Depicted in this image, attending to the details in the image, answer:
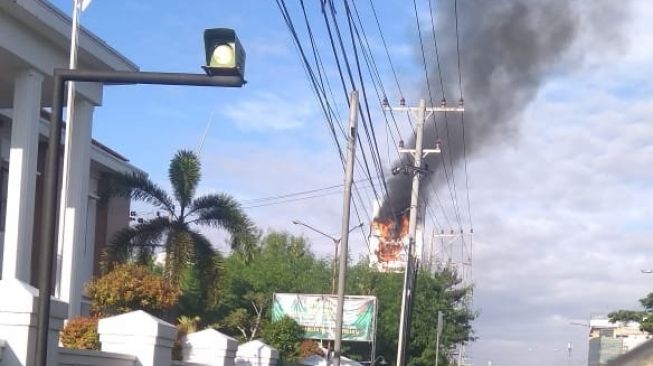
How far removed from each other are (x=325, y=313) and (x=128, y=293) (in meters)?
23.3

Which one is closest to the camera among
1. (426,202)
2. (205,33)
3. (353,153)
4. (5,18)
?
(205,33)

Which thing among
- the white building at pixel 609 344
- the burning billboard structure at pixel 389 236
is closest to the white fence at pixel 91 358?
the white building at pixel 609 344

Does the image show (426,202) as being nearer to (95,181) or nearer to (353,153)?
(95,181)

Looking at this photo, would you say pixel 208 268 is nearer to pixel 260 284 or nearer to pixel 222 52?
pixel 222 52

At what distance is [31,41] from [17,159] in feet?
8.57

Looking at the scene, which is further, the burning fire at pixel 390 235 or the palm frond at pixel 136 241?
the burning fire at pixel 390 235

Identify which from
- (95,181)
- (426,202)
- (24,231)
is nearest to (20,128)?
(24,231)

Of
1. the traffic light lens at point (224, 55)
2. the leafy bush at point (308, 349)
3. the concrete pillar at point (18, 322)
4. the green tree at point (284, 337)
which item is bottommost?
the leafy bush at point (308, 349)

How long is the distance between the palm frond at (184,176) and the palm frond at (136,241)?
2.95 feet

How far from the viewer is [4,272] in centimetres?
2130

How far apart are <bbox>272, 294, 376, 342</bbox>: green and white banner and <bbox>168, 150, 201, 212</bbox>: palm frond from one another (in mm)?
18384

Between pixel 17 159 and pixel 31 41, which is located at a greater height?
pixel 31 41

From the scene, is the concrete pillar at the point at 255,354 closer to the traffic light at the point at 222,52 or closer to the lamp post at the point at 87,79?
the lamp post at the point at 87,79

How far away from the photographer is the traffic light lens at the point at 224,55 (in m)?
8.48
